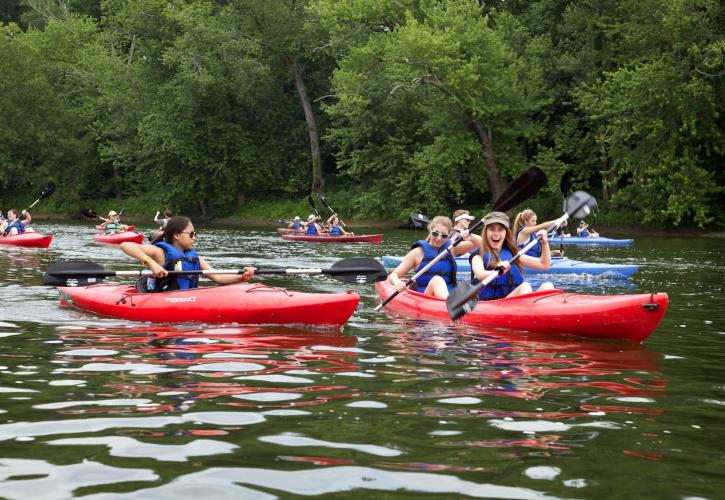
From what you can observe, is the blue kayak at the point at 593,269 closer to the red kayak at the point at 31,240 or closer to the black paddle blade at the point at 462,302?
the black paddle blade at the point at 462,302

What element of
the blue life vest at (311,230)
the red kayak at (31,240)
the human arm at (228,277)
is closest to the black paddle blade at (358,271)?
the human arm at (228,277)

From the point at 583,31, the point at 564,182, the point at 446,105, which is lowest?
the point at 564,182

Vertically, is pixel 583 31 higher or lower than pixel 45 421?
higher

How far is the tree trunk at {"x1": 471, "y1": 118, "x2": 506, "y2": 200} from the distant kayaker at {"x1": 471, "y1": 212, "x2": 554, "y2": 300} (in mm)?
25963

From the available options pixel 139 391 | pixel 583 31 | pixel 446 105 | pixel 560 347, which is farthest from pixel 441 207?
pixel 139 391

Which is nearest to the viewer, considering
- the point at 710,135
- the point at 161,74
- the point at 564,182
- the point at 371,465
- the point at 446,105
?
the point at 371,465

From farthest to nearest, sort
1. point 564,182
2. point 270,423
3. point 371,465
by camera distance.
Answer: point 564,182
point 270,423
point 371,465

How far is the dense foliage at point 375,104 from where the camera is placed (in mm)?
30578

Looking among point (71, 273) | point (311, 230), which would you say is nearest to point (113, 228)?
point (311, 230)

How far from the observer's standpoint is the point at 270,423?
5012 mm

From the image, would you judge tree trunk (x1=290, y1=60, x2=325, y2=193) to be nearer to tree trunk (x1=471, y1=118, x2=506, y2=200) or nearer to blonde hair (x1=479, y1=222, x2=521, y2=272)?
tree trunk (x1=471, y1=118, x2=506, y2=200)

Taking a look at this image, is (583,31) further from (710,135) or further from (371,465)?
(371,465)

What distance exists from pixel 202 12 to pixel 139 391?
3987 cm

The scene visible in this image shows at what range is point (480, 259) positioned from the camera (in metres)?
9.16
